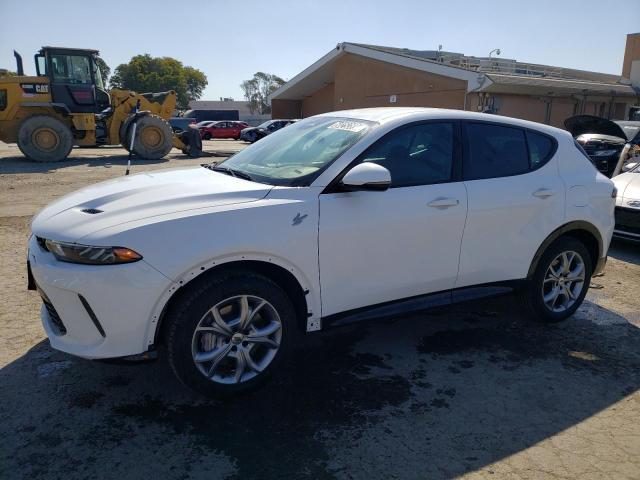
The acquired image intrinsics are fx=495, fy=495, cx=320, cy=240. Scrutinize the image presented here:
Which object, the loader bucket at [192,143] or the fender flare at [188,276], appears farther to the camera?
the loader bucket at [192,143]

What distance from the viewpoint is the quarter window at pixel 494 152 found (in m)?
3.80

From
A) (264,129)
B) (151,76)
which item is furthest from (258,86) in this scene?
(264,129)

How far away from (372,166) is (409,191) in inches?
18.2

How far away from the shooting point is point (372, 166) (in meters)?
3.11

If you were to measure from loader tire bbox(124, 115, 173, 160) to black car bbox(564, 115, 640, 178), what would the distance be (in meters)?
12.8

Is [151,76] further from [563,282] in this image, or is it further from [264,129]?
[563,282]

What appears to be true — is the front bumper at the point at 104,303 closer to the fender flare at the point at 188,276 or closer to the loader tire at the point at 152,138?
the fender flare at the point at 188,276

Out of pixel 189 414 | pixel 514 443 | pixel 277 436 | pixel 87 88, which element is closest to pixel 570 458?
pixel 514 443

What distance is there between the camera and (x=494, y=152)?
3.93 m

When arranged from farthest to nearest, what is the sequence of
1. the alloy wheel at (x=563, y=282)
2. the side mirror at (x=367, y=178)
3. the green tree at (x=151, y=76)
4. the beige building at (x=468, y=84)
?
1. the green tree at (x=151, y=76)
2. the beige building at (x=468, y=84)
3. the alloy wheel at (x=563, y=282)
4. the side mirror at (x=367, y=178)

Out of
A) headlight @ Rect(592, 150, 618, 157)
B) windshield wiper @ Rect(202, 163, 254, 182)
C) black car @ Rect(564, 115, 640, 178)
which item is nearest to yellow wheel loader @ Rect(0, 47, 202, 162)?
windshield wiper @ Rect(202, 163, 254, 182)

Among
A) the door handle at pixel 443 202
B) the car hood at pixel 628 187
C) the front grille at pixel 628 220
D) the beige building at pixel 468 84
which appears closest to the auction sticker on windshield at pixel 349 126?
the door handle at pixel 443 202

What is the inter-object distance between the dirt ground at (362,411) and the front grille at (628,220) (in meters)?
2.78

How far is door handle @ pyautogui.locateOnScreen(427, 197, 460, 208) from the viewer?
11.4 ft
